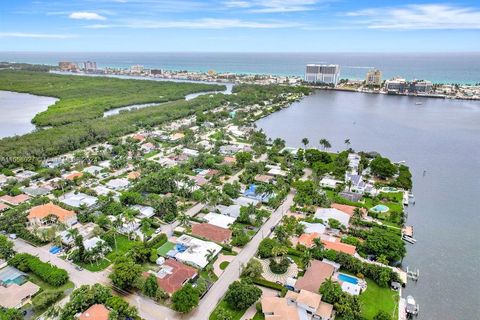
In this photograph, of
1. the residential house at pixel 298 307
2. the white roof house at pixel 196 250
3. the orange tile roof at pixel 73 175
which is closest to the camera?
the residential house at pixel 298 307

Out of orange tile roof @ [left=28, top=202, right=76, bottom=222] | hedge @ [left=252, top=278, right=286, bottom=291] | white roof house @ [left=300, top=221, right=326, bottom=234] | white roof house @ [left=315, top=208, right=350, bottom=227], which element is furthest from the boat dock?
orange tile roof @ [left=28, top=202, right=76, bottom=222]

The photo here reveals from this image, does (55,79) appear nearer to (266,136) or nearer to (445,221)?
(266,136)

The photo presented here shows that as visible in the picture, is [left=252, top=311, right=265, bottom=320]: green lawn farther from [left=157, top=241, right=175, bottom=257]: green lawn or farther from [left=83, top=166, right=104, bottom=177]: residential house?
[left=83, top=166, right=104, bottom=177]: residential house

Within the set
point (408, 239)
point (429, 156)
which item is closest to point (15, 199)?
point (408, 239)

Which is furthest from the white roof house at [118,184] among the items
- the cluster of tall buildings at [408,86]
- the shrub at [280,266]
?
the cluster of tall buildings at [408,86]

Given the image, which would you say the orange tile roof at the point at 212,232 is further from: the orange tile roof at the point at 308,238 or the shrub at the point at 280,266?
the orange tile roof at the point at 308,238

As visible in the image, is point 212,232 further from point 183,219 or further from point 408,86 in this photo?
point 408,86
